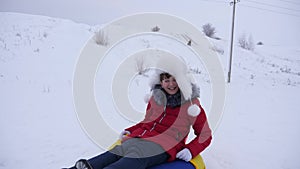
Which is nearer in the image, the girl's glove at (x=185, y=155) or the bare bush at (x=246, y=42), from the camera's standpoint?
the girl's glove at (x=185, y=155)

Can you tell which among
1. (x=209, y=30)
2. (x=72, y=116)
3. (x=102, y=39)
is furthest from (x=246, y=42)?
(x=72, y=116)

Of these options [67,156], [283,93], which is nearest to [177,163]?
[67,156]

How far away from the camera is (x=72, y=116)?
9.88 ft

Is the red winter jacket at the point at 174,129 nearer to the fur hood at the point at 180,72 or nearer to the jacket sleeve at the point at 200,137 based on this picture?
the jacket sleeve at the point at 200,137

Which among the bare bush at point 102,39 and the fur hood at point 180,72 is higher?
the bare bush at point 102,39

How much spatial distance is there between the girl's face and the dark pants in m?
0.48

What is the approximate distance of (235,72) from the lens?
7.10 metres

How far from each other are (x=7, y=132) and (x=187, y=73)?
2.18 meters

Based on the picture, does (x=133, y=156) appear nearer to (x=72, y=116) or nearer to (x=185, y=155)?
(x=185, y=155)

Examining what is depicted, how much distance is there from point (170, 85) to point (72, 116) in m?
1.80

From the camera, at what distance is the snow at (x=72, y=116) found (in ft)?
6.95

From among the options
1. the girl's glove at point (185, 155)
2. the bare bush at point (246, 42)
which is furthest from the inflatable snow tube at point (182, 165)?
the bare bush at point (246, 42)

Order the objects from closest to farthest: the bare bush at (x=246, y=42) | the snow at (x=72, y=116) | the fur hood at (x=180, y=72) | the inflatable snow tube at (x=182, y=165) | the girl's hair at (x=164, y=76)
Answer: the inflatable snow tube at (x=182, y=165), the fur hood at (x=180, y=72), the girl's hair at (x=164, y=76), the snow at (x=72, y=116), the bare bush at (x=246, y=42)

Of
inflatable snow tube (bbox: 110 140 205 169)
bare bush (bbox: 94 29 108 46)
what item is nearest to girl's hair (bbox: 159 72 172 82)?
inflatable snow tube (bbox: 110 140 205 169)
